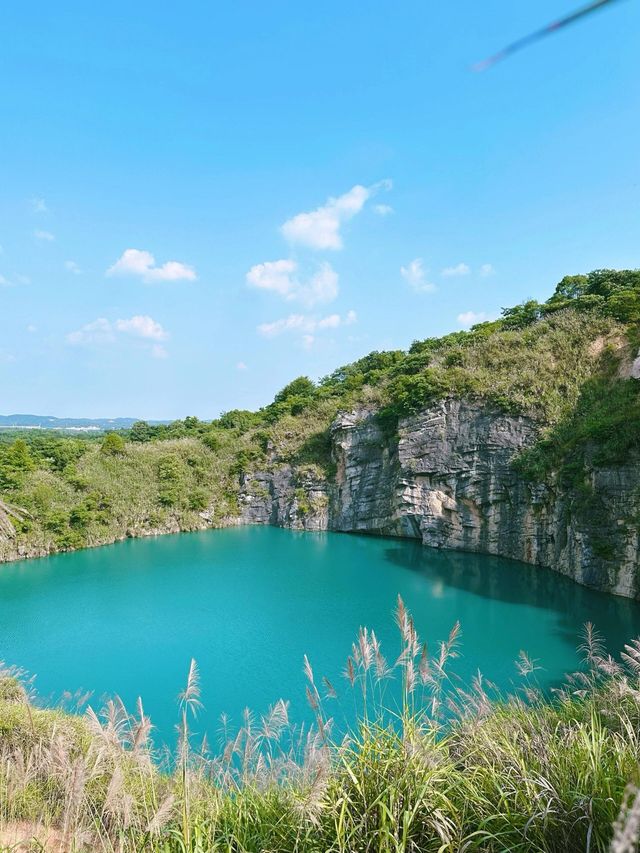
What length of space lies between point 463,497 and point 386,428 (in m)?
5.47

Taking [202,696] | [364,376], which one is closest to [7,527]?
[202,696]

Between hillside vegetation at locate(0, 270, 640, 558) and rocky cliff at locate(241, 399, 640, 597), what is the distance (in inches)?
24.5

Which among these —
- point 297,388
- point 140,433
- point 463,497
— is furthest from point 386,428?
point 140,433

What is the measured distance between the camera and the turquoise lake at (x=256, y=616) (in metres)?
9.12

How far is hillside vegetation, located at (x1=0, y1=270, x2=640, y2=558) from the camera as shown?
1661 centimetres

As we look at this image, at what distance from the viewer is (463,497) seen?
1895cm

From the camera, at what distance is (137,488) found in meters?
24.3

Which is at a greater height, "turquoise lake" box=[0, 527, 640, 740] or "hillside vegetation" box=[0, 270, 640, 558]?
"hillside vegetation" box=[0, 270, 640, 558]

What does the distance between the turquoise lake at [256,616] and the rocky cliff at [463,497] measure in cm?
88

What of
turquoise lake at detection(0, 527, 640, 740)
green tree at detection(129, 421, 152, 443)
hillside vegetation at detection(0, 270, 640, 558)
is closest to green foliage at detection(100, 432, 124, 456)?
hillside vegetation at detection(0, 270, 640, 558)

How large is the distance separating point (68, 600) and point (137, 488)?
10.2 m

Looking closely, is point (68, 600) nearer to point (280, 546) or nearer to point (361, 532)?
point (280, 546)

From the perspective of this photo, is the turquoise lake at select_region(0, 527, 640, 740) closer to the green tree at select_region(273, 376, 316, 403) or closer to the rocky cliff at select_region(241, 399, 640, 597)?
the rocky cliff at select_region(241, 399, 640, 597)

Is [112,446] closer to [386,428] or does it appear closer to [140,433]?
[140,433]
